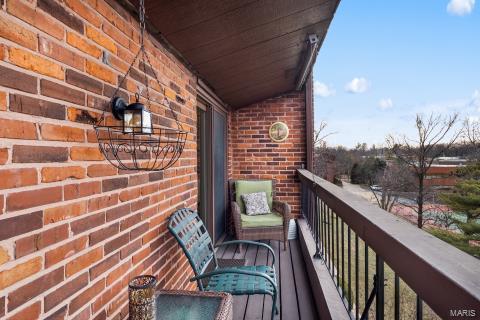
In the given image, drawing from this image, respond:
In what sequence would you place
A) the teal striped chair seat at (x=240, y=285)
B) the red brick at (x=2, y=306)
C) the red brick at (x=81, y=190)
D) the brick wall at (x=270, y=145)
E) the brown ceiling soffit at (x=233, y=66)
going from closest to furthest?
the red brick at (x=2, y=306) < the red brick at (x=81, y=190) < the brown ceiling soffit at (x=233, y=66) < the teal striped chair seat at (x=240, y=285) < the brick wall at (x=270, y=145)

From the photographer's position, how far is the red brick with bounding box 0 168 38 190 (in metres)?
0.78

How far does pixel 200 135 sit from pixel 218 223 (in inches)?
49.2

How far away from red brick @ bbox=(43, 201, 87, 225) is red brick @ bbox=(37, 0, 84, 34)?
2.01ft

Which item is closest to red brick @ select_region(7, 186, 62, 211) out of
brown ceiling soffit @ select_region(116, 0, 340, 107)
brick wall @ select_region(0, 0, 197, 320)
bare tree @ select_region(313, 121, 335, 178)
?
brick wall @ select_region(0, 0, 197, 320)

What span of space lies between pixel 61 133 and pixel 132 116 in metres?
0.34

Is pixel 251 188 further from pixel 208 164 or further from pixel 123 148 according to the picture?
pixel 123 148

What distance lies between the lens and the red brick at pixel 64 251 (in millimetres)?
927

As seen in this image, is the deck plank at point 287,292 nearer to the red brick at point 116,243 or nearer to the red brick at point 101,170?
the red brick at point 116,243

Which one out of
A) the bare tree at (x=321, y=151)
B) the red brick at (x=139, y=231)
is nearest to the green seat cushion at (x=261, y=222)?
the red brick at (x=139, y=231)

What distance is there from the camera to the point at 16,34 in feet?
2.72

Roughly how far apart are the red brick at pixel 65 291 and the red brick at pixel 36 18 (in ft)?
2.64

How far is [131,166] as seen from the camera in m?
1.50

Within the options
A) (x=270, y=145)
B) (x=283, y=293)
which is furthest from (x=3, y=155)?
(x=270, y=145)

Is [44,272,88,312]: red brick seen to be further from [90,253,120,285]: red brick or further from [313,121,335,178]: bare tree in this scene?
[313,121,335,178]: bare tree
